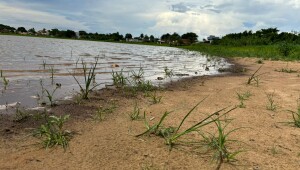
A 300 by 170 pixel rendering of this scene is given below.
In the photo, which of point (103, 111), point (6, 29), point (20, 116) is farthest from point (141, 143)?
point (6, 29)

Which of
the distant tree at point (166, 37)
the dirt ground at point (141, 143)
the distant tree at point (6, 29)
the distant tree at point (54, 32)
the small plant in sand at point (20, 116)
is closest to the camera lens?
the dirt ground at point (141, 143)

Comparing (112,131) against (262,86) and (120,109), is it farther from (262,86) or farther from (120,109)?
(262,86)

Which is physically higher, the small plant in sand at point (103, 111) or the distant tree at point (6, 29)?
the distant tree at point (6, 29)

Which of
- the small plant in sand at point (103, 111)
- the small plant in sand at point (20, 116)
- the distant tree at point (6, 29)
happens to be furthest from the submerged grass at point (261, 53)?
the distant tree at point (6, 29)

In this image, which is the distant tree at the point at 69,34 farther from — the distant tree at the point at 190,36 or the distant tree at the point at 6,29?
the distant tree at the point at 190,36

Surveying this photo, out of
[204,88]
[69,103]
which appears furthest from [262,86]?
[69,103]

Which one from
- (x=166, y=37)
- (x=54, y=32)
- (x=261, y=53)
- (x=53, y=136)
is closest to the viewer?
(x=53, y=136)

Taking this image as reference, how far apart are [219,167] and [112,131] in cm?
168

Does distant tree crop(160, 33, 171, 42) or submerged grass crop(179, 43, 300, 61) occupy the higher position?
distant tree crop(160, 33, 171, 42)

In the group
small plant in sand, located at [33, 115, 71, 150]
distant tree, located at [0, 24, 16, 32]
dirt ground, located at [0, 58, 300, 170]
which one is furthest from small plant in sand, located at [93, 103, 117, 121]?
distant tree, located at [0, 24, 16, 32]

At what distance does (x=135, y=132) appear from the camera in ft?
13.9

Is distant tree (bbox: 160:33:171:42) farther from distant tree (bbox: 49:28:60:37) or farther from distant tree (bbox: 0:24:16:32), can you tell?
distant tree (bbox: 0:24:16:32)

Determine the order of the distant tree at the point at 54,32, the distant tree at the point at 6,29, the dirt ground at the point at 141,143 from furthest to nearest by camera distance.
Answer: the distant tree at the point at 54,32 → the distant tree at the point at 6,29 → the dirt ground at the point at 141,143

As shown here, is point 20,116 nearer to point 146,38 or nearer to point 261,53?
point 261,53
